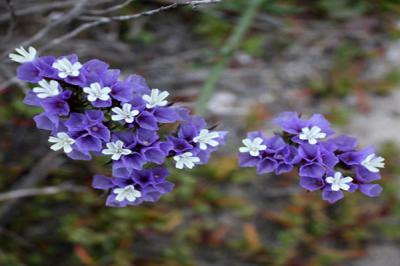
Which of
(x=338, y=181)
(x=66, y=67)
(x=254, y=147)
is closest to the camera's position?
(x=66, y=67)

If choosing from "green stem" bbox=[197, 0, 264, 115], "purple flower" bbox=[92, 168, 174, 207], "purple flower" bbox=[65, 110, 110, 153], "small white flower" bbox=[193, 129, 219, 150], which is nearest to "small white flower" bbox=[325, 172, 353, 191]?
"small white flower" bbox=[193, 129, 219, 150]

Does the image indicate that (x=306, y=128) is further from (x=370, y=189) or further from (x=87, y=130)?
(x=87, y=130)

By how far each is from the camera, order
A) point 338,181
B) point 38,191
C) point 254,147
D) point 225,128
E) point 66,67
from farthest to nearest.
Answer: point 225,128
point 38,191
point 254,147
point 338,181
point 66,67

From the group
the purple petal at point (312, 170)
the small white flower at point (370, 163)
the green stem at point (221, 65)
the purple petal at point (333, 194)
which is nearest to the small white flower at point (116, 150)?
the purple petal at point (312, 170)

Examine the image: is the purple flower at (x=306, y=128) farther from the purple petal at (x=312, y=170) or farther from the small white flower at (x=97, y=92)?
the small white flower at (x=97, y=92)

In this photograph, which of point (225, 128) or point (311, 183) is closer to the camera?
point (311, 183)

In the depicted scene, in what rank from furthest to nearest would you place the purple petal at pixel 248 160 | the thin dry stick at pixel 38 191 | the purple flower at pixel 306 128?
the thin dry stick at pixel 38 191 → the purple petal at pixel 248 160 → the purple flower at pixel 306 128

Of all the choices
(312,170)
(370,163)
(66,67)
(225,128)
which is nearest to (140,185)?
(66,67)

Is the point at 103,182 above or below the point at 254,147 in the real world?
below

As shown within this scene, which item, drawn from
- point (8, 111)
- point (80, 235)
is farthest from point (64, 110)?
point (8, 111)
